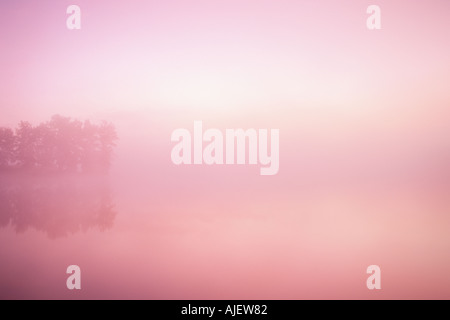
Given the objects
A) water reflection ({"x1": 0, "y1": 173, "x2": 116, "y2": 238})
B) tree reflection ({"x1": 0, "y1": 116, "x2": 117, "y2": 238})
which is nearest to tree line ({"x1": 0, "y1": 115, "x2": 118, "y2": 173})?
tree reflection ({"x1": 0, "y1": 116, "x2": 117, "y2": 238})

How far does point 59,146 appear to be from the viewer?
152 inches

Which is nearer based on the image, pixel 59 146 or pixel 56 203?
pixel 56 203

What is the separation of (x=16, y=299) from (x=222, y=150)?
2501 mm

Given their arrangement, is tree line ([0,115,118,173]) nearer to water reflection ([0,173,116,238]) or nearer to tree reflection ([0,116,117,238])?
tree reflection ([0,116,117,238])

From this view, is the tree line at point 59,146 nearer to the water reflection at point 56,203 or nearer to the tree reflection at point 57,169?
the tree reflection at point 57,169

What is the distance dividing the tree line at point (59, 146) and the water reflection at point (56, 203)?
0.47 feet

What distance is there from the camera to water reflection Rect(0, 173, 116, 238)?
3.26 m

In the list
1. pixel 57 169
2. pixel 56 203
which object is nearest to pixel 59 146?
pixel 57 169

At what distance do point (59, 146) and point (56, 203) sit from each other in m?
0.80

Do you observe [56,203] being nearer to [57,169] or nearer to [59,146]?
[57,169]

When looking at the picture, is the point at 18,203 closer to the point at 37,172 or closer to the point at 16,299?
the point at 37,172

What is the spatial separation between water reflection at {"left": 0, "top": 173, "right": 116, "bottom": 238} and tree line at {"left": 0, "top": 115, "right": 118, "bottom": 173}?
145 millimetres

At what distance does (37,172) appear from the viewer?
12.6 feet
